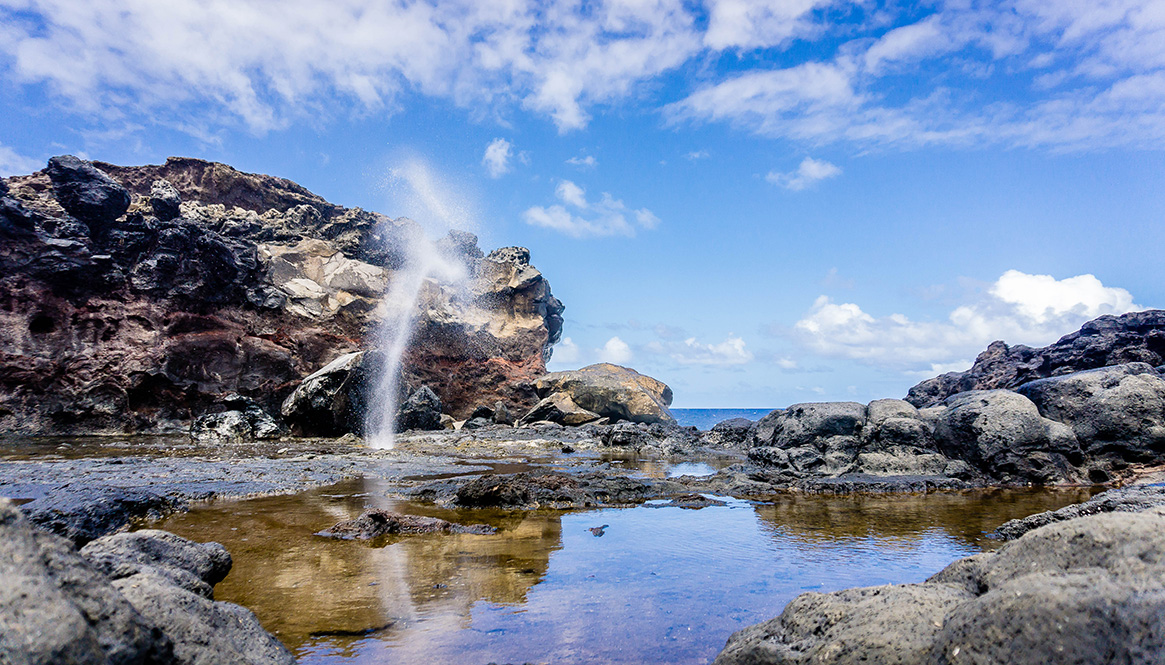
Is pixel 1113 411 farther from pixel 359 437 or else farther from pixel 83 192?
pixel 83 192

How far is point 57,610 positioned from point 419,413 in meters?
24.4

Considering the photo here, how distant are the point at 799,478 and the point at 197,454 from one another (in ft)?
44.8

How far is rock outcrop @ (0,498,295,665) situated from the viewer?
1534 mm

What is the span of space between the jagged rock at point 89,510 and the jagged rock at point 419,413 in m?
18.1

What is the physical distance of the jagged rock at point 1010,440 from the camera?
10.7 m

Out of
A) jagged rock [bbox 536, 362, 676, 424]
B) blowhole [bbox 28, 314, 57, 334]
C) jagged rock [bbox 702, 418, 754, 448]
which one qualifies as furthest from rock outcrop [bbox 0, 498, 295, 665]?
jagged rock [bbox 536, 362, 676, 424]

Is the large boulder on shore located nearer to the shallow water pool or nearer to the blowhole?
the shallow water pool

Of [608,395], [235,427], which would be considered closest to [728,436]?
[608,395]

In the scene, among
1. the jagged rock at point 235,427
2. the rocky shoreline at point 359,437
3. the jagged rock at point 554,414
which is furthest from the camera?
the jagged rock at point 554,414

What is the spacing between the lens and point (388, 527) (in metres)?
6.10

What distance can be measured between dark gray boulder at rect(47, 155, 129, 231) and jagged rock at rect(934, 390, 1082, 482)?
1155 inches

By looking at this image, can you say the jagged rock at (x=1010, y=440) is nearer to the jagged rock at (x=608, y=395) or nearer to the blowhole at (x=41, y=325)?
the jagged rock at (x=608, y=395)

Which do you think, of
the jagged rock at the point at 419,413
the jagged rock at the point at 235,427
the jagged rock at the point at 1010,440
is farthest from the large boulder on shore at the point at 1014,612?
the jagged rock at the point at 419,413

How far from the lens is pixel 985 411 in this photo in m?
11.5
